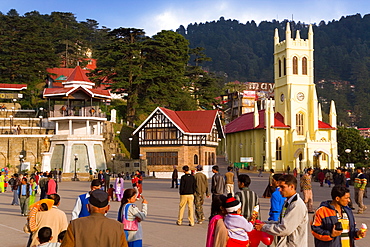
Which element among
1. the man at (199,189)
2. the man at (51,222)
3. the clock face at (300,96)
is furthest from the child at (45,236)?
the clock face at (300,96)

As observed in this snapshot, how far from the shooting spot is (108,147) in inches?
2183

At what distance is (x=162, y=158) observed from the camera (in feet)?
183

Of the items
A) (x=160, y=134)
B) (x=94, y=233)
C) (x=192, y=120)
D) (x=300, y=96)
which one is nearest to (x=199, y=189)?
(x=94, y=233)

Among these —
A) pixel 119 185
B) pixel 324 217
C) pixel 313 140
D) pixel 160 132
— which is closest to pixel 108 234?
pixel 324 217

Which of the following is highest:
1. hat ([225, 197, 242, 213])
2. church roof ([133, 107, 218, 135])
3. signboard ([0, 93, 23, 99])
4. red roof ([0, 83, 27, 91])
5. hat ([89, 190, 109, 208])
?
red roof ([0, 83, 27, 91])

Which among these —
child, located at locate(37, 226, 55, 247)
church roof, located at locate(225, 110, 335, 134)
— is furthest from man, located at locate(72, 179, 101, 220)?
church roof, located at locate(225, 110, 335, 134)

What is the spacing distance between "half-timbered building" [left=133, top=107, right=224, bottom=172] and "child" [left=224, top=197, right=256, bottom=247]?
47621 millimetres

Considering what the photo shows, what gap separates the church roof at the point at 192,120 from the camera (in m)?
55.2

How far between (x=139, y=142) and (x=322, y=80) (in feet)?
484

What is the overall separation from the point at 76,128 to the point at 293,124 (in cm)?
3056

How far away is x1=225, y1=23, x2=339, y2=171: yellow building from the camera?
6712 cm

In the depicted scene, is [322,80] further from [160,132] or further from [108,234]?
[108,234]

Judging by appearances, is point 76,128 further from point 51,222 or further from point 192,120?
point 51,222

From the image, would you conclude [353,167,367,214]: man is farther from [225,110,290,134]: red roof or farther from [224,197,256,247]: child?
[225,110,290,134]: red roof
